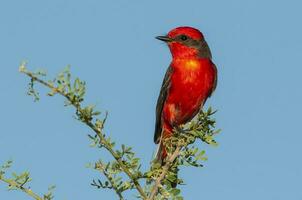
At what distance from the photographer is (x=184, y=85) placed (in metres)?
8.34

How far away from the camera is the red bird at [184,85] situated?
8305 mm

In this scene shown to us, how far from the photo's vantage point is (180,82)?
838 centimetres

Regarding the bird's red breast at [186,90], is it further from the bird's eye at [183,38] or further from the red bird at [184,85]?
the bird's eye at [183,38]

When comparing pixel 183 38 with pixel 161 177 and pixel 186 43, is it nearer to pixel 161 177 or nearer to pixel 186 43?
pixel 186 43

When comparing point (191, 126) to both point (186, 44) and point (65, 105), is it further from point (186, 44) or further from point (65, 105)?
point (186, 44)

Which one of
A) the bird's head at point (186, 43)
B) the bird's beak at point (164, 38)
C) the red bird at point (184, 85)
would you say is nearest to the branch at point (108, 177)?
the red bird at point (184, 85)

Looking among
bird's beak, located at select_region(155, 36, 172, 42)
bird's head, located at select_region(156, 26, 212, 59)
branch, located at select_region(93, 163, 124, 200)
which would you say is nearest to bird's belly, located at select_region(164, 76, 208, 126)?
bird's head, located at select_region(156, 26, 212, 59)

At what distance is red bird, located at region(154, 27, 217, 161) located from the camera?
27.2ft

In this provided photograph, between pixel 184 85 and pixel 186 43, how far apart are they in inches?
36.4

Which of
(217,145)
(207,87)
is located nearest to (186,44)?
(207,87)

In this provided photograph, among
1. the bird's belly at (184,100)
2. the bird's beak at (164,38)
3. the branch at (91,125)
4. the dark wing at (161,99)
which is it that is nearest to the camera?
the branch at (91,125)

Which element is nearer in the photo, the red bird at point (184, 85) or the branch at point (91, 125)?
the branch at point (91, 125)

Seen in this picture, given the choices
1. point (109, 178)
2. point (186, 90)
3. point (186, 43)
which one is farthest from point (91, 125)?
point (186, 43)

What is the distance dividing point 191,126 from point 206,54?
13.6 feet
